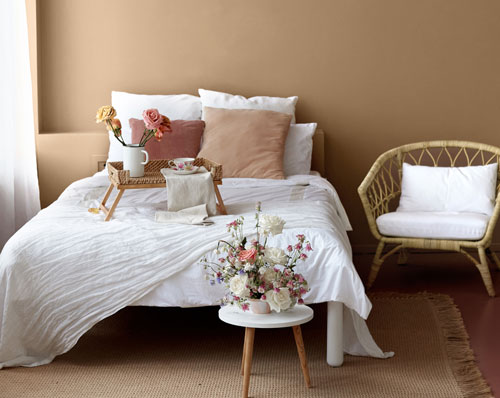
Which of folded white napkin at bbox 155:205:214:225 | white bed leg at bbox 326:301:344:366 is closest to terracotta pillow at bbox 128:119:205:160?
folded white napkin at bbox 155:205:214:225

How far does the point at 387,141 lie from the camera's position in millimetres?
5012

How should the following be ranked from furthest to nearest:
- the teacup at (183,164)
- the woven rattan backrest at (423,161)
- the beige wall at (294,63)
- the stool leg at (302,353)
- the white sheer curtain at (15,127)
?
the beige wall at (294,63) < the woven rattan backrest at (423,161) < the white sheer curtain at (15,127) < the teacup at (183,164) < the stool leg at (302,353)

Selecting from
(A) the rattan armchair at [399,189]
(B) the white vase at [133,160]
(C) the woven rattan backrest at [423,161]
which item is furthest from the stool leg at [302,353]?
(C) the woven rattan backrest at [423,161]

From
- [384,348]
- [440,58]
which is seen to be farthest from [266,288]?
[440,58]

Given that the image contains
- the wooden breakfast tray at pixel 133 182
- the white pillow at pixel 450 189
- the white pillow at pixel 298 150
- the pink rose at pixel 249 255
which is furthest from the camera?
the white pillow at pixel 298 150

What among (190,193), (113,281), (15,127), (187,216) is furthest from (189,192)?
(15,127)

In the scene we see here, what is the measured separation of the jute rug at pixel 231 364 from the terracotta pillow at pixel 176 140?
102 centimetres

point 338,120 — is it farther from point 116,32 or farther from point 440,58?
point 116,32

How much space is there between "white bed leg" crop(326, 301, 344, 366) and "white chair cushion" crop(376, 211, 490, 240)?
124 centimetres

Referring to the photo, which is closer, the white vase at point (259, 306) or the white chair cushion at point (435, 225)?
the white vase at point (259, 306)

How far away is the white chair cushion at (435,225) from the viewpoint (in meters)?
4.09

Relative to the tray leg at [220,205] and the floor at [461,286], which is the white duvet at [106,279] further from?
the floor at [461,286]

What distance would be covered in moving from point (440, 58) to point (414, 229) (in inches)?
53.8

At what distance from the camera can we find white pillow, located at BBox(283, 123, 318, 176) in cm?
465
